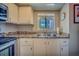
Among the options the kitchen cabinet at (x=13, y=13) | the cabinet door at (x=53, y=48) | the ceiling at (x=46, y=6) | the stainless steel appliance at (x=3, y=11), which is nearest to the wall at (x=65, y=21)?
the ceiling at (x=46, y=6)

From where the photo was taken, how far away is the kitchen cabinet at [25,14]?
1.87m

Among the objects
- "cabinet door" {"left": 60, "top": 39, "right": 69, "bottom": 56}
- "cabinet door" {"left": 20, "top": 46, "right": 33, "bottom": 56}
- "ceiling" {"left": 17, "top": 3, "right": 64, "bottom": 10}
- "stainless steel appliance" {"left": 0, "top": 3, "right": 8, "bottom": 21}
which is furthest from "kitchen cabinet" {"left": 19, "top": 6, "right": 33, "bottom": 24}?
"cabinet door" {"left": 60, "top": 39, "right": 69, "bottom": 56}

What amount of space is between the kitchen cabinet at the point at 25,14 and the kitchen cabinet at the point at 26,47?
9.4 inches

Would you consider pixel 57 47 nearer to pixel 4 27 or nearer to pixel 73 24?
pixel 73 24

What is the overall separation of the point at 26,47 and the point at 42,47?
0.67 ft

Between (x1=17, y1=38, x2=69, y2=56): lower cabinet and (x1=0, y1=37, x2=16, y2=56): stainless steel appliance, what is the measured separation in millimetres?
79

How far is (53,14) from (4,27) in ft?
2.10

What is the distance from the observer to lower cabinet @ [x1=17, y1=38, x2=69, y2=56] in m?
1.89

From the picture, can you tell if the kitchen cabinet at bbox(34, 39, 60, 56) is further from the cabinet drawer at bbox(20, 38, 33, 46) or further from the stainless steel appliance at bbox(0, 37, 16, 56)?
the stainless steel appliance at bbox(0, 37, 16, 56)

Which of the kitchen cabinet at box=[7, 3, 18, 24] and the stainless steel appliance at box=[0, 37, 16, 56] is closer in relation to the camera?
the stainless steel appliance at box=[0, 37, 16, 56]

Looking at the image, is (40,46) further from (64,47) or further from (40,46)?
(64,47)

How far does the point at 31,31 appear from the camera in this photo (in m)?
1.89

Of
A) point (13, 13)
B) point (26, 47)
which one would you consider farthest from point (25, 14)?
point (26, 47)

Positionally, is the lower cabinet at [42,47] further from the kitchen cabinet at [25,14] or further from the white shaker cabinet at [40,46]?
the kitchen cabinet at [25,14]
